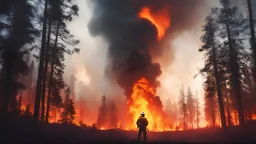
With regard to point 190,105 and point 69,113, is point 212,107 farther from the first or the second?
point 69,113

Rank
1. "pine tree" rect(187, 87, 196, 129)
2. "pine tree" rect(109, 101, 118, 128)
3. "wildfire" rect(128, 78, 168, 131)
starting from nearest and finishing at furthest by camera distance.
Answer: "wildfire" rect(128, 78, 168, 131)
"pine tree" rect(187, 87, 196, 129)
"pine tree" rect(109, 101, 118, 128)

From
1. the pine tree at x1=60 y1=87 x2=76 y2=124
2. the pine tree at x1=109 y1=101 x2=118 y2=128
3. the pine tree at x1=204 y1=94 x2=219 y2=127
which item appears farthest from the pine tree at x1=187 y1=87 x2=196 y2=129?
the pine tree at x1=60 y1=87 x2=76 y2=124

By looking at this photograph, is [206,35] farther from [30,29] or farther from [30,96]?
[30,96]

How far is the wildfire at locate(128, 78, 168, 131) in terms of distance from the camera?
1487 inches

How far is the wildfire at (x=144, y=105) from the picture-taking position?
37781 millimetres

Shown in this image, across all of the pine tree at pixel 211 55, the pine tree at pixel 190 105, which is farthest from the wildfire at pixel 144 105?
the pine tree at pixel 190 105

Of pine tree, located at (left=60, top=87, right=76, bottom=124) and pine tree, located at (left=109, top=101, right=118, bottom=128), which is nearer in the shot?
pine tree, located at (left=60, top=87, right=76, bottom=124)

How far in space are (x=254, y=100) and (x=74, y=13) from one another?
41878 mm

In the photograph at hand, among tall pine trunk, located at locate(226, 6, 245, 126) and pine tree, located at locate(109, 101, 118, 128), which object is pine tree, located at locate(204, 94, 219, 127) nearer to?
tall pine trunk, located at locate(226, 6, 245, 126)

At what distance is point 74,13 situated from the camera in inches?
926

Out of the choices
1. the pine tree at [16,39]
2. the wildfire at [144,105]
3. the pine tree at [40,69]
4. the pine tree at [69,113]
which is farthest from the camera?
the pine tree at [69,113]

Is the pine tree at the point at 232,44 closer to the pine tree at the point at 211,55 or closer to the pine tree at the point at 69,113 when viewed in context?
the pine tree at the point at 211,55

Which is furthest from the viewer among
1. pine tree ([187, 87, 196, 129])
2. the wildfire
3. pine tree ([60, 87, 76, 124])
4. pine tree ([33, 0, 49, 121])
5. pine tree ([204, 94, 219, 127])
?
pine tree ([187, 87, 196, 129])

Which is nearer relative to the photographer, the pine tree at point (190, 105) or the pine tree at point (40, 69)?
the pine tree at point (40, 69)
